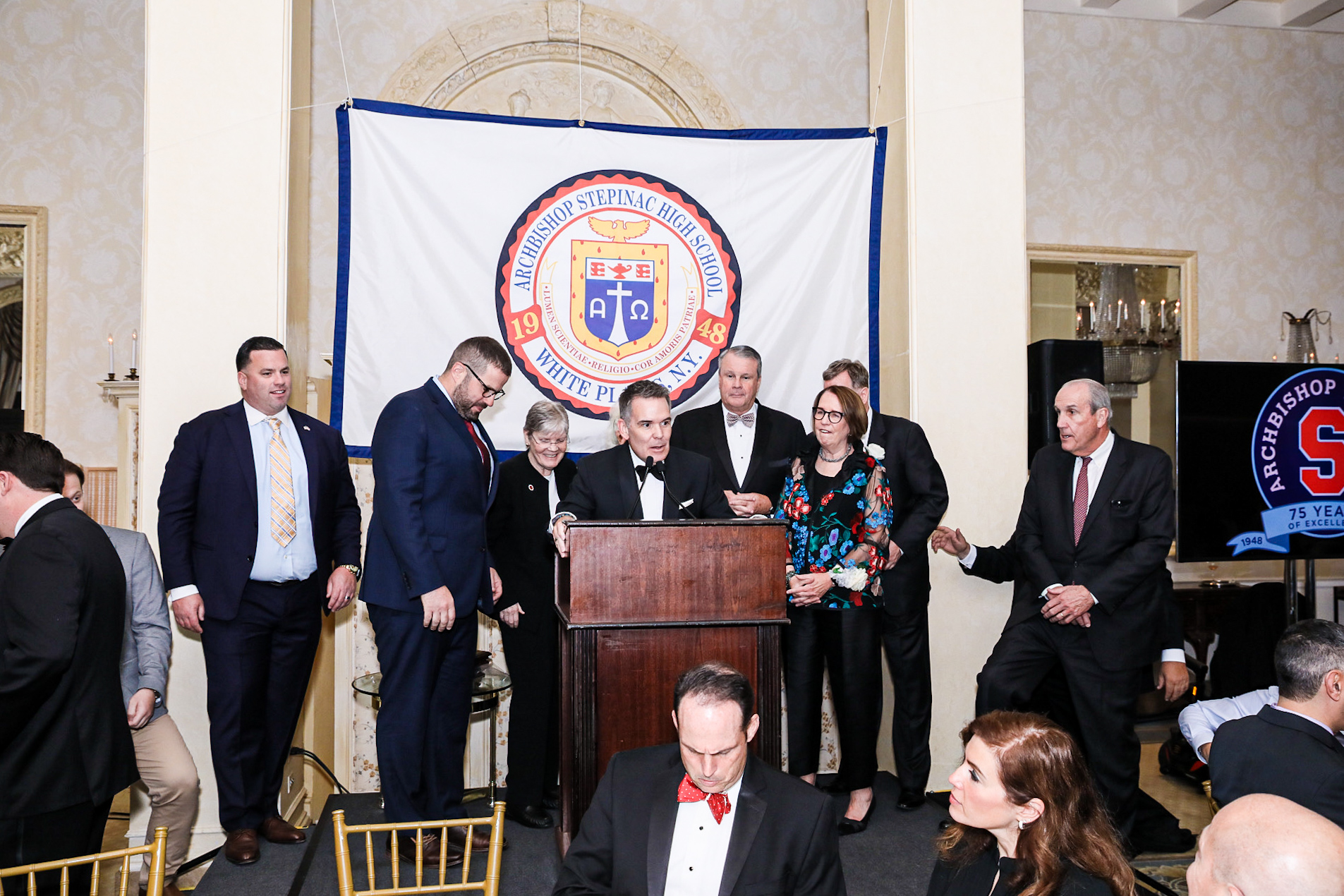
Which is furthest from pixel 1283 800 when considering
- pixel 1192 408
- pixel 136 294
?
pixel 136 294

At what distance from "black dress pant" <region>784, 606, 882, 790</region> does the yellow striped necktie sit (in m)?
1.86

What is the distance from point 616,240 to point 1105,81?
3.97 m

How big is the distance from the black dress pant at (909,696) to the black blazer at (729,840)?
6.08 ft

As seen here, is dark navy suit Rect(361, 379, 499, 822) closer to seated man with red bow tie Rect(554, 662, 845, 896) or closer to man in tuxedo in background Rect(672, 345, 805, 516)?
man in tuxedo in background Rect(672, 345, 805, 516)

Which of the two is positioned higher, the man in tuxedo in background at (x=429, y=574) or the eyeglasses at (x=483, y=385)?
the eyeglasses at (x=483, y=385)

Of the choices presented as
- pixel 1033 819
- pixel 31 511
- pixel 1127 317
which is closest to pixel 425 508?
pixel 31 511

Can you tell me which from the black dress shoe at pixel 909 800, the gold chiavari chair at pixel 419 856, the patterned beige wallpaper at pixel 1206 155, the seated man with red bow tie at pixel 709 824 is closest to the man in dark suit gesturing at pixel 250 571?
the gold chiavari chair at pixel 419 856

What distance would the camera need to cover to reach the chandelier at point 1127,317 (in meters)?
6.84

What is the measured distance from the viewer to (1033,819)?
1.91 meters

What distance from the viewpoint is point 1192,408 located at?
488 cm

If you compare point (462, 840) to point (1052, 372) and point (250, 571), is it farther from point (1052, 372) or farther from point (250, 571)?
point (1052, 372)

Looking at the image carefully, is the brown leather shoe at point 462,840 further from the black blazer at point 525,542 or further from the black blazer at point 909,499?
the black blazer at point 909,499

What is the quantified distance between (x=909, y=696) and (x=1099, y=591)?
832 millimetres

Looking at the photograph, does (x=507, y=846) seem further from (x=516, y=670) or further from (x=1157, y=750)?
(x=1157, y=750)
